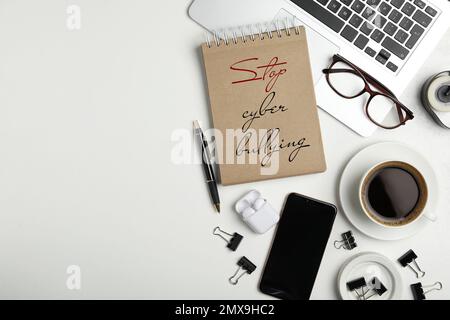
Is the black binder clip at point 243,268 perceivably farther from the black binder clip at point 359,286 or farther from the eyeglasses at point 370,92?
the eyeglasses at point 370,92

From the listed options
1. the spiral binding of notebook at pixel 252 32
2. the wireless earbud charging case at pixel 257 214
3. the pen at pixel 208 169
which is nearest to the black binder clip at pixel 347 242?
the wireless earbud charging case at pixel 257 214

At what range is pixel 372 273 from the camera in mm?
823

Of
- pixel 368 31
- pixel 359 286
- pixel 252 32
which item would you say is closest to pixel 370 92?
pixel 368 31

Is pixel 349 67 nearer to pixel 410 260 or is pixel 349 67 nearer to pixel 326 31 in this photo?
pixel 326 31

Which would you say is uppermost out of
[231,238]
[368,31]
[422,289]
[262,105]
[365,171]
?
[368,31]

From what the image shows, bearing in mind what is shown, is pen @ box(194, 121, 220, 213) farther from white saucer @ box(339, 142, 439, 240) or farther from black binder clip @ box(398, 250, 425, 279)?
black binder clip @ box(398, 250, 425, 279)

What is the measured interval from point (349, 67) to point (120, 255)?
0.58m

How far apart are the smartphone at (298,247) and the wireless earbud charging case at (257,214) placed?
0.03m

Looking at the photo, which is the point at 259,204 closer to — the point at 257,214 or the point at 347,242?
the point at 257,214

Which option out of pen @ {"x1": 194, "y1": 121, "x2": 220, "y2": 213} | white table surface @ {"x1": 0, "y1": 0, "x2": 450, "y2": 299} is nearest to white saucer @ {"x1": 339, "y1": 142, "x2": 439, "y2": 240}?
white table surface @ {"x1": 0, "y1": 0, "x2": 450, "y2": 299}

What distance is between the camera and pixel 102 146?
0.85 metres

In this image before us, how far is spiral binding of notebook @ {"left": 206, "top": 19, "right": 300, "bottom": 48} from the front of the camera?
31.8 inches

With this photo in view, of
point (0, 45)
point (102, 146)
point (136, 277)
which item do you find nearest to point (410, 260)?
point (136, 277)

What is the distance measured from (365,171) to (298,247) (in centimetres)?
19
